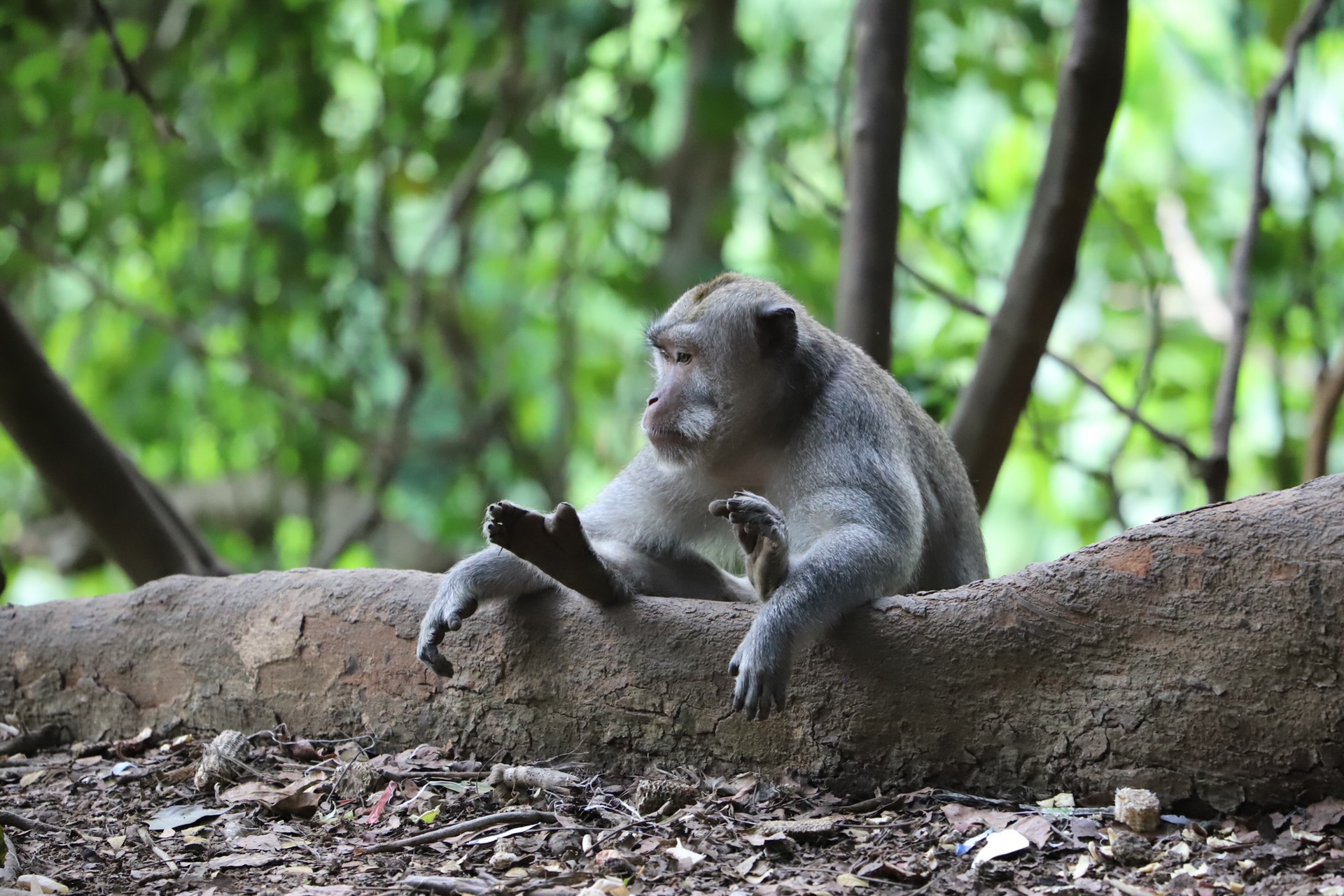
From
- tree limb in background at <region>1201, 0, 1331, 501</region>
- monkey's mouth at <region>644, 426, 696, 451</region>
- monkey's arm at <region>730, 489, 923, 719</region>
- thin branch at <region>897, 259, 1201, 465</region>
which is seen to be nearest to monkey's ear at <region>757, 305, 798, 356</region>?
monkey's mouth at <region>644, 426, 696, 451</region>

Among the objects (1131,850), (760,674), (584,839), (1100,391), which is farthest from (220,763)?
(1100,391)

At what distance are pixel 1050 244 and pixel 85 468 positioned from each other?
4246mm

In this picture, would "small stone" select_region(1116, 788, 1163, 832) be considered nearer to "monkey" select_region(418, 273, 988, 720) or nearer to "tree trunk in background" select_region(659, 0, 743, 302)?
"monkey" select_region(418, 273, 988, 720)

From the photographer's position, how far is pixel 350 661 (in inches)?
161

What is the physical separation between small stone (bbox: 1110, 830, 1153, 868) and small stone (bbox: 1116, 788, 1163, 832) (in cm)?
8

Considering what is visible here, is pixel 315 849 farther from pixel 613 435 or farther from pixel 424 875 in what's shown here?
pixel 613 435

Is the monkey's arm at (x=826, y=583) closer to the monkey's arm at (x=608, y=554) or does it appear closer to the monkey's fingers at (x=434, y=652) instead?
the monkey's arm at (x=608, y=554)

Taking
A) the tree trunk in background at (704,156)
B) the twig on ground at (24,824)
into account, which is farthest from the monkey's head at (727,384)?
the tree trunk in background at (704,156)

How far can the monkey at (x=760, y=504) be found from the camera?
360 cm

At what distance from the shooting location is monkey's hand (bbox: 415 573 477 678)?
12.2 ft

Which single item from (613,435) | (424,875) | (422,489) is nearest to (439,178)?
(422,489)

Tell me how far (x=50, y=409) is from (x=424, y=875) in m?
3.12

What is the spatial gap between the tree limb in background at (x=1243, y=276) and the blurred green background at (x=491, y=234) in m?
0.46

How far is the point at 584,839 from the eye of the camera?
3.18 m
